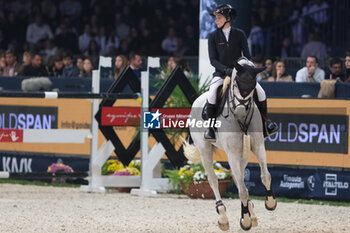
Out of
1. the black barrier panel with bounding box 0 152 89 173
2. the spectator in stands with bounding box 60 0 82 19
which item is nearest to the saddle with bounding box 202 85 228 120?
the black barrier panel with bounding box 0 152 89 173

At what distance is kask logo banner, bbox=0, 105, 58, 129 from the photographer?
Answer: 1519cm

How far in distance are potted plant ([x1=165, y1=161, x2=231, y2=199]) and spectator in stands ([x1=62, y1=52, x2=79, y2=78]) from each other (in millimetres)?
3453

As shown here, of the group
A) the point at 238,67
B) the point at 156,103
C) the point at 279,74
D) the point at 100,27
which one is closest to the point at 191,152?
the point at 156,103

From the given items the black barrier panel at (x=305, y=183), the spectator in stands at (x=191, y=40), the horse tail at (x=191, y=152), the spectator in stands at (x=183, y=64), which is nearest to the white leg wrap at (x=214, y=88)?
the horse tail at (x=191, y=152)

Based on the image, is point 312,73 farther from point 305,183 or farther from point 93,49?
point 93,49

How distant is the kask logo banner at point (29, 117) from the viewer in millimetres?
15188

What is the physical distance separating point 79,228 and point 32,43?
11.9 m

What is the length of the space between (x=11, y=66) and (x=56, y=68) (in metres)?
1.19

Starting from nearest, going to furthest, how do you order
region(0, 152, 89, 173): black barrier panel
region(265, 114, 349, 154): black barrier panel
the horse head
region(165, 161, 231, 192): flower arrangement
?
the horse head < region(265, 114, 349, 154): black barrier panel < region(165, 161, 231, 192): flower arrangement < region(0, 152, 89, 173): black barrier panel

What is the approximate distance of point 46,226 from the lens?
10.4 metres

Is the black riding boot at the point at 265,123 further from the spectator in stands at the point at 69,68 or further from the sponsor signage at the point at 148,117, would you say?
the spectator in stands at the point at 69,68

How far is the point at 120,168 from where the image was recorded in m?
14.4

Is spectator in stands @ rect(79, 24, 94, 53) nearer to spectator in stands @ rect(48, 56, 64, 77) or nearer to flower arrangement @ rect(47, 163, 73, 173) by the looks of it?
spectator in stands @ rect(48, 56, 64, 77)

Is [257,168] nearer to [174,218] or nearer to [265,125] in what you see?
[174,218]
